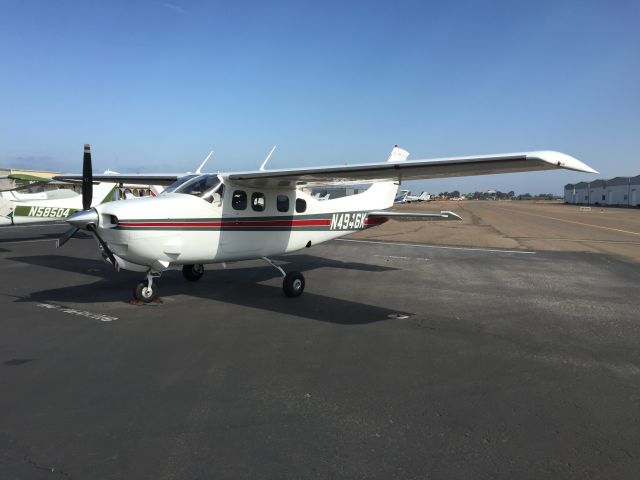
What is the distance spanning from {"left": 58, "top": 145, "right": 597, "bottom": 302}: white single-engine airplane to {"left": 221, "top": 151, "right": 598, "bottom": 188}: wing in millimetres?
12

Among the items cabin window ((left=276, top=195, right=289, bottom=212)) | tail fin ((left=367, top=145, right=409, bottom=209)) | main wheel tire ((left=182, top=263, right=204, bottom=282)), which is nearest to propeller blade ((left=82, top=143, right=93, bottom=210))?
main wheel tire ((left=182, top=263, right=204, bottom=282))

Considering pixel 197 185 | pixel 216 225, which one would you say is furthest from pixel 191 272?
pixel 197 185

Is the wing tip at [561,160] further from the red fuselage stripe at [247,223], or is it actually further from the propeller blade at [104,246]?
the propeller blade at [104,246]

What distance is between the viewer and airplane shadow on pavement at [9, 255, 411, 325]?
7191mm

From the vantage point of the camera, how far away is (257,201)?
844 centimetres

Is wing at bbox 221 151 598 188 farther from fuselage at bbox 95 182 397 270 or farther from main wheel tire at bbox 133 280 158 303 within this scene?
main wheel tire at bbox 133 280 158 303

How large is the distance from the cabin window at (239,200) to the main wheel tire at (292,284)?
1534 millimetres

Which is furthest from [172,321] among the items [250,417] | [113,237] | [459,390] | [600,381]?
[600,381]

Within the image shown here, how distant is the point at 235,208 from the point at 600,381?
5933mm

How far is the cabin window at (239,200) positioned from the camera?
8039mm

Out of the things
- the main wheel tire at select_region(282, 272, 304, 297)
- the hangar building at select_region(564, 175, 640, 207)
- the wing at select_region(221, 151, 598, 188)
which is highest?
the hangar building at select_region(564, 175, 640, 207)

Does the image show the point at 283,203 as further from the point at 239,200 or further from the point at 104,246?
the point at 104,246

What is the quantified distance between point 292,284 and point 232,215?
65.2 inches

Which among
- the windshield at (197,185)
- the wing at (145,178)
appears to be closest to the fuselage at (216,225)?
the windshield at (197,185)
